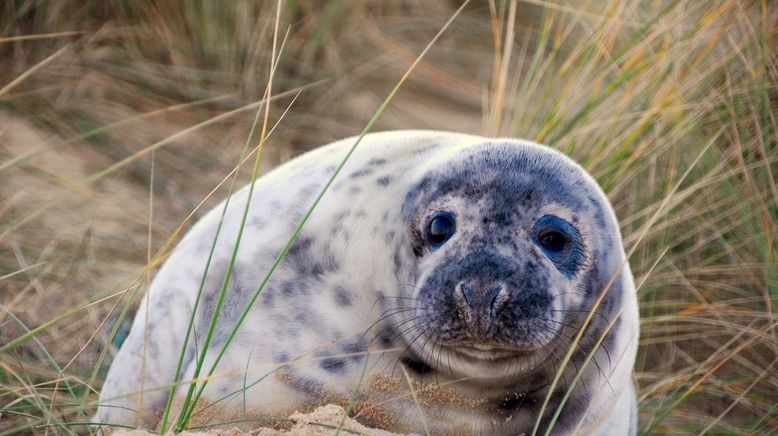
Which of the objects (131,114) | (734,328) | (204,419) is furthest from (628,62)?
(131,114)

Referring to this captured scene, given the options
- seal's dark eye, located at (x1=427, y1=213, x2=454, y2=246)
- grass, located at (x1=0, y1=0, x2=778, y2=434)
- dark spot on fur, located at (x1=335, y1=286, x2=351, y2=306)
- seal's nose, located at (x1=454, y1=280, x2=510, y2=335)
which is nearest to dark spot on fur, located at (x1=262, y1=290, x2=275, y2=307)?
dark spot on fur, located at (x1=335, y1=286, x2=351, y2=306)

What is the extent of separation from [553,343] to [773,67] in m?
1.91

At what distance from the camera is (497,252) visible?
2.46 metres

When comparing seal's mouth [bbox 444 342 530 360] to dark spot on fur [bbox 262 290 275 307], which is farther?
dark spot on fur [bbox 262 290 275 307]

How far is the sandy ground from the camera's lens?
2.36 m

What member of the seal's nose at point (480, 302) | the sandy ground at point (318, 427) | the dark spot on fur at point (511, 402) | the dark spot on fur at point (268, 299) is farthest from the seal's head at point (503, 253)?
the dark spot on fur at point (268, 299)

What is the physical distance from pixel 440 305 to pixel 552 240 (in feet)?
1.14

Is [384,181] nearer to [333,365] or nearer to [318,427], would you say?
[333,365]

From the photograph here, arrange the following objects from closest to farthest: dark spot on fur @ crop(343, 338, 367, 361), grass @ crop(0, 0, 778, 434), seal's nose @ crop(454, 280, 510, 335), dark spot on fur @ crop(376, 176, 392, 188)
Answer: seal's nose @ crop(454, 280, 510, 335), dark spot on fur @ crop(343, 338, 367, 361), dark spot on fur @ crop(376, 176, 392, 188), grass @ crop(0, 0, 778, 434)

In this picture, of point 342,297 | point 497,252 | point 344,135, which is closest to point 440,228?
point 497,252

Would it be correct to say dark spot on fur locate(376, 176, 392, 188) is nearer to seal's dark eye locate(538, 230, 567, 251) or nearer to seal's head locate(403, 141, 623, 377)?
seal's head locate(403, 141, 623, 377)

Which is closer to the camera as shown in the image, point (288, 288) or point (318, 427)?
point (318, 427)

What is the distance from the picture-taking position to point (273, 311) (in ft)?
9.04

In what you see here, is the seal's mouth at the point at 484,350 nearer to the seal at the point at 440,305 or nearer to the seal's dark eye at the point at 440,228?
the seal at the point at 440,305
